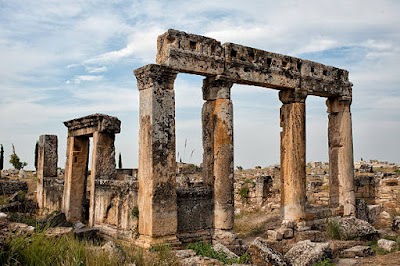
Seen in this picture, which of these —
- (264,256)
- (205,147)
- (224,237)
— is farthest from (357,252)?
(205,147)

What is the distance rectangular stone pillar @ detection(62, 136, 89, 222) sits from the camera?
13266mm

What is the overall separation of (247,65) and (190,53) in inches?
68.8

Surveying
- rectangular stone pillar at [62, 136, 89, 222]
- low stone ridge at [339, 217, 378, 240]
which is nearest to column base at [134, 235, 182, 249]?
low stone ridge at [339, 217, 378, 240]

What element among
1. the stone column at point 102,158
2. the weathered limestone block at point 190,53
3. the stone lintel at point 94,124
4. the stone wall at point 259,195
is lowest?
the stone wall at point 259,195

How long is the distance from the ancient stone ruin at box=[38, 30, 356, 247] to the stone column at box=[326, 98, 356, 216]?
1.2 inches

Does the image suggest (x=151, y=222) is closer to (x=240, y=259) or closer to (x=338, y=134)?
(x=240, y=259)

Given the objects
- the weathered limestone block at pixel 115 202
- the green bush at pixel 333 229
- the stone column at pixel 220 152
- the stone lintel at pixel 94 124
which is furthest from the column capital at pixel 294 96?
the stone lintel at pixel 94 124

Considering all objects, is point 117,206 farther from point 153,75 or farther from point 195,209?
point 153,75

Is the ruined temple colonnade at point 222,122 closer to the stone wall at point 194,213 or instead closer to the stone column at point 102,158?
the stone wall at point 194,213

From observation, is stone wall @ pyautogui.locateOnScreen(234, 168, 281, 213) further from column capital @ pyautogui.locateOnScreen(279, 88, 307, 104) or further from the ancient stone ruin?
column capital @ pyautogui.locateOnScreen(279, 88, 307, 104)

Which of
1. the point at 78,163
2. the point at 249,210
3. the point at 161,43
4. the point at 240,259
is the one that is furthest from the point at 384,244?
the point at 78,163

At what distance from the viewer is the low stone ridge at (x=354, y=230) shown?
10039 millimetres

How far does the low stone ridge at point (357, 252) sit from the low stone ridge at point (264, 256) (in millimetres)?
2195

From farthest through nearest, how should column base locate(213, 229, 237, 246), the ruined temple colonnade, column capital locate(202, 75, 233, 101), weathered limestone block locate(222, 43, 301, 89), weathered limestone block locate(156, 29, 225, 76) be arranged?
weathered limestone block locate(222, 43, 301, 89)
column capital locate(202, 75, 233, 101)
column base locate(213, 229, 237, 246)
weathered limestone block locate(156, 29, 225, 76)
the ruined temple colonnade
